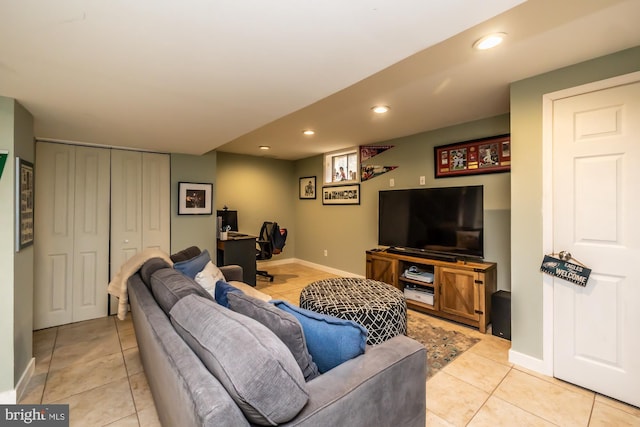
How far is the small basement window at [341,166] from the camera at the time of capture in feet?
16.8

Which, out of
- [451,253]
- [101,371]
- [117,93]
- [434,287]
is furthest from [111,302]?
[451,253]

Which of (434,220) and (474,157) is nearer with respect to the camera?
(474,157)

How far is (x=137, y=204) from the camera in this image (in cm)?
364

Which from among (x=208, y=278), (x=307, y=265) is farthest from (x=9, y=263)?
(x=307, y=265)

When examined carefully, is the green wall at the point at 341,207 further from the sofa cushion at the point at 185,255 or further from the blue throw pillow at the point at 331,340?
the blue throw pillow at the point at 331,340

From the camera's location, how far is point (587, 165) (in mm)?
2055

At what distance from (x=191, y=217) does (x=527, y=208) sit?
385 centimetres

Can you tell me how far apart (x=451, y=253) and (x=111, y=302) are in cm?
Result: 413

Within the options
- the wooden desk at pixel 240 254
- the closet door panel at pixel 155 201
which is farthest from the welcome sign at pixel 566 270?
the closet door panel at pixel 155 201

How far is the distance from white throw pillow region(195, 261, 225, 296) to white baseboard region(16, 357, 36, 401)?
1351mm

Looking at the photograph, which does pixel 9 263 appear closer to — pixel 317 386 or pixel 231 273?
pixel 231 273


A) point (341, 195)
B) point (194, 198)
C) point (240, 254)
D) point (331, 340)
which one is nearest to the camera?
point (331, 340)

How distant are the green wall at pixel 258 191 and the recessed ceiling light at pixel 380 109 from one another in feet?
11.0

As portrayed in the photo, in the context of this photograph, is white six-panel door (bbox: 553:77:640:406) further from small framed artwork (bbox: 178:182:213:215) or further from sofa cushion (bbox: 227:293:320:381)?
small framed artwork (bbox: 178:182:213:215)
